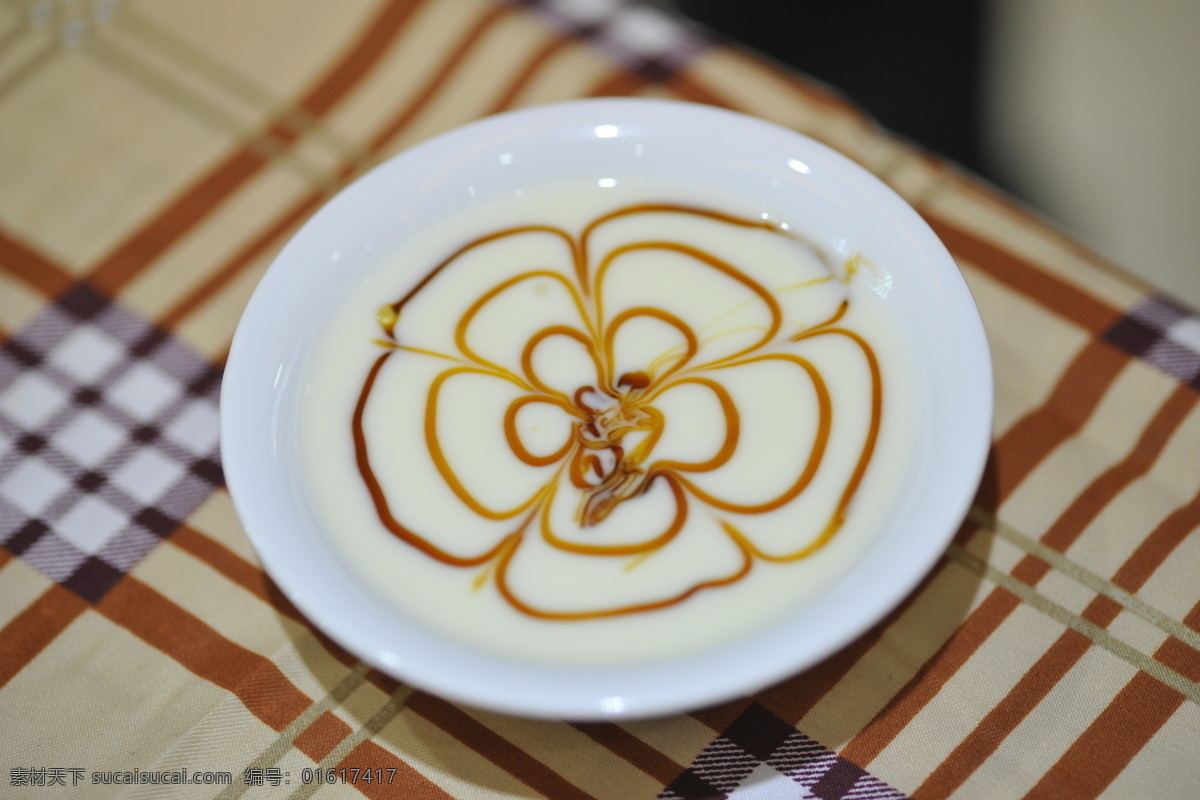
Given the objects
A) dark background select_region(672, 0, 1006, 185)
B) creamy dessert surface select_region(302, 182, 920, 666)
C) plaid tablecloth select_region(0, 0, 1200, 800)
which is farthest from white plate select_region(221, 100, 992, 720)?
dark background select_region(672, 0, 1006, 185)

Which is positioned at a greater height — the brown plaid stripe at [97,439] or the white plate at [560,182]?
the white plate at [560,182]

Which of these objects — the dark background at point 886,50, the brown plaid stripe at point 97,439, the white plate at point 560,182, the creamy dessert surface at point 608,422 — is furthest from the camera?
the dark background at point 886,50

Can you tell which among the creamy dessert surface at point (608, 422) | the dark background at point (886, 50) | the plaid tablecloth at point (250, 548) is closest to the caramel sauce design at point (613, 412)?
the creamy dessert surface at point (608, 422)

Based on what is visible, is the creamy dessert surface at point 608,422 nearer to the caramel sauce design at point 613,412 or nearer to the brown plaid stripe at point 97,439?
the caramel sauce design at point 613,412

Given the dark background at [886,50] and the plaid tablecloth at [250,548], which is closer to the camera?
the plaid tablecloth at [250,548]

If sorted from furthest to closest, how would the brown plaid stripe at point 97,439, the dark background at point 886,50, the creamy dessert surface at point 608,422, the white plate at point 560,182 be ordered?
1. the dark background at point 886,50
2. the brown plaid stripe at point 97,439
3. the creamy dessert surface at point 608,422
4. the white plate at point 560,182

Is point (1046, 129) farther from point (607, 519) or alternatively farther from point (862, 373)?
point (607, 519)

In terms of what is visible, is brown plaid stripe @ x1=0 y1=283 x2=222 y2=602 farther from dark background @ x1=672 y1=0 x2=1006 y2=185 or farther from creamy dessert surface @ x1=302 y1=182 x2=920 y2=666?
dark background @ x1=672 y1=0 x2=1006 y2=185
